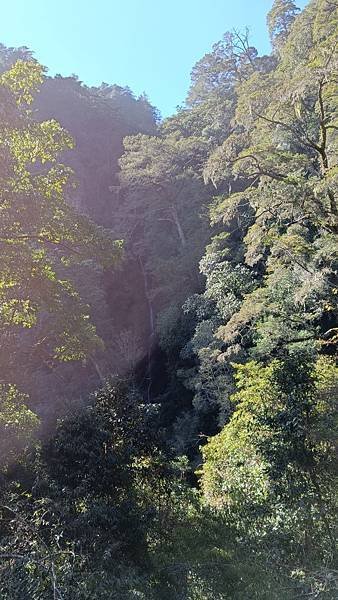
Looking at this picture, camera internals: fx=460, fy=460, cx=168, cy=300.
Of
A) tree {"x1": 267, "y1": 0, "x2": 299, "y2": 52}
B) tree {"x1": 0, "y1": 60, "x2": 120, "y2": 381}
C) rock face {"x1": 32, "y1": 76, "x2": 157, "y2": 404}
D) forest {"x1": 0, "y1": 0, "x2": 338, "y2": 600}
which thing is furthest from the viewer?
tree {"x1": 267, "y1": 0, "x2": 299, "y2": 52}

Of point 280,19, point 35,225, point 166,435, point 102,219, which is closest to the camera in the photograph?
point 35,225

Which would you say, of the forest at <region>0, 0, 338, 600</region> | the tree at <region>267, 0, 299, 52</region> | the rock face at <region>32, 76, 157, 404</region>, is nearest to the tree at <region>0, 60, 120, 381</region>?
the forest at <region>0, 0, 338, 600</region>

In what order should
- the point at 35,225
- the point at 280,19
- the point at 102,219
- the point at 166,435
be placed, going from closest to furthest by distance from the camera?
1. the point at 35,225
2. the point at 166,435
3. the point at 102,219
4. the point at 280,19

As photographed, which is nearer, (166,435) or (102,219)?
(166,435)

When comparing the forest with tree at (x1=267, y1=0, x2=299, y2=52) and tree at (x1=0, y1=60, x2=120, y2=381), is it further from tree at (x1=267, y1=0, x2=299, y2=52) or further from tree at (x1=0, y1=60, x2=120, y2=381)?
tree at (x1=267, y1=0, x2=299, y2=52)

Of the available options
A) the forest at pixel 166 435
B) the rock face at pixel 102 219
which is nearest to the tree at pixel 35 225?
the forest at pixel 166 435

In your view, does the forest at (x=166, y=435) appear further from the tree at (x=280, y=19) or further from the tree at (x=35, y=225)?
the tree at (x=280, y=19)

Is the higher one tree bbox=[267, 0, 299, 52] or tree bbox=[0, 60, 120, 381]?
tree bbox=[267, 0, 299, 52]

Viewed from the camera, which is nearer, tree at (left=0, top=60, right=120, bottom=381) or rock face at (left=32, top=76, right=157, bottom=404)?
tree at (left=0, top=60, right=120, bottom=381)

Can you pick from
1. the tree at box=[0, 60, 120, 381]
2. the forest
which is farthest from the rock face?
the tree at box=[0, 60, 120, 381]

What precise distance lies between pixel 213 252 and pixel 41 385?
30.7ft

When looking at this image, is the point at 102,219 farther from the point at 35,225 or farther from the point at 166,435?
the point at 166,435

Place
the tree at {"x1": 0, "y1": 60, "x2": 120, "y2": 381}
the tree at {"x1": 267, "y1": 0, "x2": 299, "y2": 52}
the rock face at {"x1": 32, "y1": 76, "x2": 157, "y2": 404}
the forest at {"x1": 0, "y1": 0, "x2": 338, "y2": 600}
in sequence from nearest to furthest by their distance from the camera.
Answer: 1. the forest at {"x1": 0, "y1": 0, "x2": 338, "y2": 600}
2. the tree at {"x1": 0, "y1": 60, "x2": 120, "y2": 381}
3. the rock face at {"x1": 32, "y1": 76, "x2": 157, "y2": 404}
4. the tree at {"x1": 267, "y1": 0, "x2": 299, "y2": 52}

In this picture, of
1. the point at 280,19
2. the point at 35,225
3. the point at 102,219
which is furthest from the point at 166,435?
the point at 280,19
